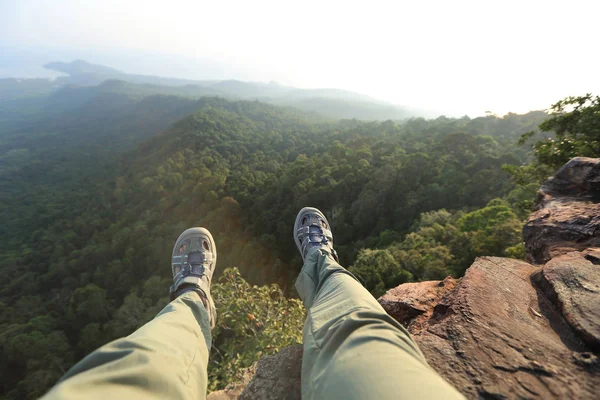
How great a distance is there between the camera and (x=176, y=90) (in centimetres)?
18175

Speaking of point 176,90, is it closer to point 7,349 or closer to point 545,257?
point 7,349

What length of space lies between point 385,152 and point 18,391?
44232 millimetres

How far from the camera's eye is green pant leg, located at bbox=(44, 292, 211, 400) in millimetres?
1146

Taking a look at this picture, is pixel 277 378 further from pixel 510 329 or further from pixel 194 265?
pixel 194 265

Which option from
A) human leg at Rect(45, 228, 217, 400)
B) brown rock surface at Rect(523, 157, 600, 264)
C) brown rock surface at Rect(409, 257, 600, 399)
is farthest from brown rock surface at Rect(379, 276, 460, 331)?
human leg at Rect(45, 228, 217, 400)

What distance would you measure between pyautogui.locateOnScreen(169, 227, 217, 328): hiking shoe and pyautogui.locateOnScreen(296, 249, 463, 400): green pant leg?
142cm

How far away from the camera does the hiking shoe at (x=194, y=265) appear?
277 centimetres

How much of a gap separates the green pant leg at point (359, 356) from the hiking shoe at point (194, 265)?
142 cm

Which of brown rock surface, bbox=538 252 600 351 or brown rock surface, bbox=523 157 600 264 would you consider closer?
brown rock surface, bbox=538 252 600 351

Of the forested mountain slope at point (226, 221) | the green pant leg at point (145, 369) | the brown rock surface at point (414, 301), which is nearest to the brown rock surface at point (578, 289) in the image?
the brown rock surface at point (414, 301)

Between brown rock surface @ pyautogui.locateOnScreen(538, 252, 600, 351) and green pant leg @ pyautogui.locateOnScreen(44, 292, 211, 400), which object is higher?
brown rock surface @ pyautogui.locateOnScreen(538, 252, 600, 351)

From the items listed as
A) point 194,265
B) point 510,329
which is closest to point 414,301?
point 510,329

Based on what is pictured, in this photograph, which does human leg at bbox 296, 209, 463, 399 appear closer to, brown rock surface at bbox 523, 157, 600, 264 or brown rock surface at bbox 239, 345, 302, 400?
brown rock surface at bbox 239, 345, 302, 400

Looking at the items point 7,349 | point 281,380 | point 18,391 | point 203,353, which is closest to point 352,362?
point 281,380
